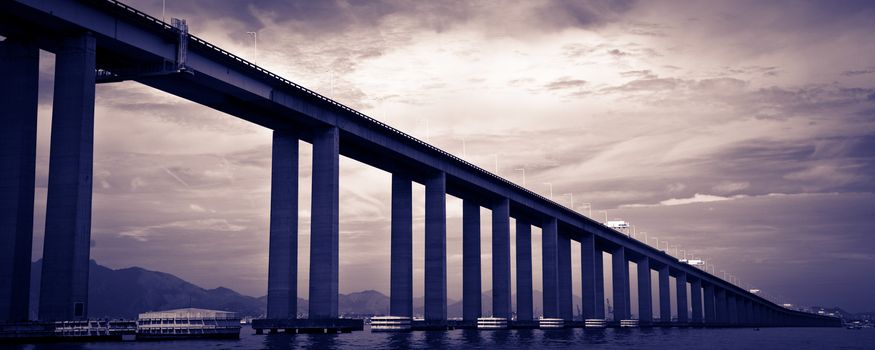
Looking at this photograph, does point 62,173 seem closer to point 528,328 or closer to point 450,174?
point 450,174

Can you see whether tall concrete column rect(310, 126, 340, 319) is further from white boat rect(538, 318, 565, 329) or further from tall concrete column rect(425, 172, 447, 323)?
white boat rect(538, 318, 565, 329)

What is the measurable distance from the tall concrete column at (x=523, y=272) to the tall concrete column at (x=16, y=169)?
104 meters

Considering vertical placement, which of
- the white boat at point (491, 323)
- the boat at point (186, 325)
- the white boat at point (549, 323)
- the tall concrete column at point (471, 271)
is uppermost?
the tall concrete column at point (471, 271)

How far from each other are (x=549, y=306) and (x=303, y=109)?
8713cm

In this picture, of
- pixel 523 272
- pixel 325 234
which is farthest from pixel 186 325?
pixel 523 272

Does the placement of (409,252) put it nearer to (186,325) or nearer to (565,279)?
(186,325)

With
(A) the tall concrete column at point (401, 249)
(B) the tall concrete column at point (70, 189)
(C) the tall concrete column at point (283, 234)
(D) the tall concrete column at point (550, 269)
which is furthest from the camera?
(D) the tall concrete column at point (550, 269)

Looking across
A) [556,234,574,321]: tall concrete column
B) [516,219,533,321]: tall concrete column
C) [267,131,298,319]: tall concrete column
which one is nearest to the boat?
[267,131,298,319]: tall concrete column

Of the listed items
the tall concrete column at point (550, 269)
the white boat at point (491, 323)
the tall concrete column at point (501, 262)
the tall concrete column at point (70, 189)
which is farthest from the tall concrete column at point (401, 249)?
the tall concrete column at point (70, 189)

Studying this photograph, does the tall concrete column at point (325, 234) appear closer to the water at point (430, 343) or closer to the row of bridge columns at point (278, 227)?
the row of bridge columns at point (278, 227)

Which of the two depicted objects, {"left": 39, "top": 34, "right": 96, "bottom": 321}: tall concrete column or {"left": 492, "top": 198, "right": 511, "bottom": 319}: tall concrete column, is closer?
{"left": 39, "top": 34, "right": 96, "bottom": 321}: tall concrete column

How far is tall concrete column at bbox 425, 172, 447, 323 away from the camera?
12781 centimetres

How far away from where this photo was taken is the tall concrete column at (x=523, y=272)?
160875mm

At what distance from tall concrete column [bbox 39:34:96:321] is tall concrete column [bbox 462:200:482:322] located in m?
84.6
